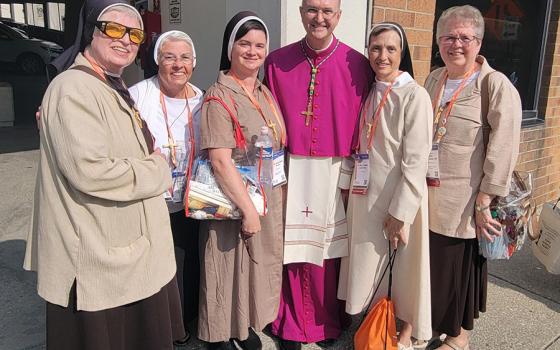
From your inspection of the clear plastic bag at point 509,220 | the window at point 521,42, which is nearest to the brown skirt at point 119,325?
the clear plastic bag at point 509,220

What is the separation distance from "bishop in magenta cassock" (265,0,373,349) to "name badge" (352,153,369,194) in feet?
0.26

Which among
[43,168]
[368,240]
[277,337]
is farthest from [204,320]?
[43,168]

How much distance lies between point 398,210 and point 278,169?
0.63m

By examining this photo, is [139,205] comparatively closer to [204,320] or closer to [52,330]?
[52,330]

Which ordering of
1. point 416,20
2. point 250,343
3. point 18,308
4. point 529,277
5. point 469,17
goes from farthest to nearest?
point 529,277 < point 416,20 < point 18,308 < point 250,343 < point 469,17

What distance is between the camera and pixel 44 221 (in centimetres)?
176

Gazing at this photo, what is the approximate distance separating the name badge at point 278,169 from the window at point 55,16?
24141mm

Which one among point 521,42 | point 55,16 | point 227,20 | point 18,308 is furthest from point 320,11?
point 55,16

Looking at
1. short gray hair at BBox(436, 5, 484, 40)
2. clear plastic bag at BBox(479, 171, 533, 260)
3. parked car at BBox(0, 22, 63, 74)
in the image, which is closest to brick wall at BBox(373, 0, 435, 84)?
short gray hair at BBox(436, 5, 484, 40)

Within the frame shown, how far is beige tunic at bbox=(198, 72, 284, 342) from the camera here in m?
2.29

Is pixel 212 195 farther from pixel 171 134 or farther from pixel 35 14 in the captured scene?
pixel 35 14

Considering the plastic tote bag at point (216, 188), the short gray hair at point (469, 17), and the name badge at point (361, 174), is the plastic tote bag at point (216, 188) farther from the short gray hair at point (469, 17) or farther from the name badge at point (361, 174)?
the short gray hair at point (469, 17)

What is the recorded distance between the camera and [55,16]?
23.4 m

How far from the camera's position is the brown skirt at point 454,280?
2564 mm
